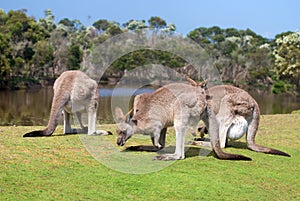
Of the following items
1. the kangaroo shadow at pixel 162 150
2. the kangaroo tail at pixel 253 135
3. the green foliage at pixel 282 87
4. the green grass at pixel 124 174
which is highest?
the green foliage at pixel 282 87

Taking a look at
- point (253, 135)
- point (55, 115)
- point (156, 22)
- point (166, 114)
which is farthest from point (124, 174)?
point (156, 22)

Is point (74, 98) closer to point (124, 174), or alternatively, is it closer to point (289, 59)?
point (124, 174)

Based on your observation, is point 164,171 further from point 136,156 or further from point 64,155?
point 64,155

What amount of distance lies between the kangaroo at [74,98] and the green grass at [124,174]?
727mm

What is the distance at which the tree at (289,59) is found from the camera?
38656 mm

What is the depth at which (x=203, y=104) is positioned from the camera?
775 centimetres

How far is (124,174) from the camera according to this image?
6359 mm

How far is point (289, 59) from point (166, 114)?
34.4 m

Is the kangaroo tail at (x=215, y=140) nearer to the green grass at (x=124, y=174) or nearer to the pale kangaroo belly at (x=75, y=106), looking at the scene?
the green grass at (x=124, y=174)

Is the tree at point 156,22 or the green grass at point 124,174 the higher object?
the tree at point 156,22

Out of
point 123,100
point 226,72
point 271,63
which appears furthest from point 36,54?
point 123,100

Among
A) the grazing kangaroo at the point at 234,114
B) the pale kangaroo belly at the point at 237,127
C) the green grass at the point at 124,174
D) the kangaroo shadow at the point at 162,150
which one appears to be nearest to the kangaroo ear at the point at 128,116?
the green grass at the point at 124,174

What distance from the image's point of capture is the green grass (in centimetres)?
555

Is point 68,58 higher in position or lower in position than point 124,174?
higher
